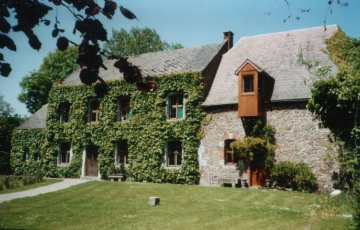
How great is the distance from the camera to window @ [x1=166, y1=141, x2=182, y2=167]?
22.8m

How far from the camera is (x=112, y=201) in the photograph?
15.2 metres

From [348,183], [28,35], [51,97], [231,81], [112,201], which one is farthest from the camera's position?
[51,97]

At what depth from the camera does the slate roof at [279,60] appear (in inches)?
797

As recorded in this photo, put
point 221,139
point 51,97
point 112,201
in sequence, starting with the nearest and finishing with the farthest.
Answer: point 112,201 < point 221,139 < point 51,97

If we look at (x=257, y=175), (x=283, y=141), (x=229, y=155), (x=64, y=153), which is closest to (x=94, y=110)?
(x=64, y=153)

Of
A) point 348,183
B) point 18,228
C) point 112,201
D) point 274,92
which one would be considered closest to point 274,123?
point 274,92

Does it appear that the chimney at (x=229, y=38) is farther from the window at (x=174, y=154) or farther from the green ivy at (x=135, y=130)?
the window at (x=174, y=154)

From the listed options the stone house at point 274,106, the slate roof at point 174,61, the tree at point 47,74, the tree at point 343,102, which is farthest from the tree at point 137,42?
the tree at point 343,102

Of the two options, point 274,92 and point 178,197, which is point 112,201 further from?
point 274,92

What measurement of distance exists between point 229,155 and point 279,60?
6.86 meters

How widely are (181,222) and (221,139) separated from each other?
36.1 feet

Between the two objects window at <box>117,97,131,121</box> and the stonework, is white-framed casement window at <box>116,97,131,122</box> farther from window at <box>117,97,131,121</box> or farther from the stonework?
the stonework

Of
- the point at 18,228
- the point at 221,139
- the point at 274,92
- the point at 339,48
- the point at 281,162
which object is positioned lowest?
the point at 18,228

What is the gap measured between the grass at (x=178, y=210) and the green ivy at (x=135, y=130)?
481 cm
